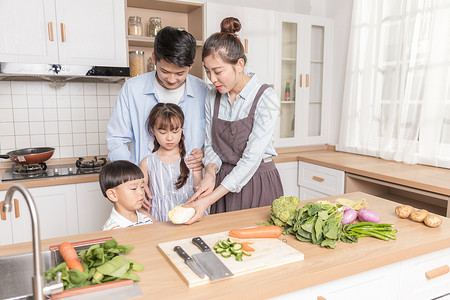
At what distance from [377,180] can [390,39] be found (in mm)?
1155

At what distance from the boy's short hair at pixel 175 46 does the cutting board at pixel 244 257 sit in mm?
719

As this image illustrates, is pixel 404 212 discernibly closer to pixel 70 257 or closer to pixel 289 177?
pixel 70 257

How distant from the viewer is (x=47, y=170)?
2.40 metres

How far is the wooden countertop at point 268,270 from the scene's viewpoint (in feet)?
2.74

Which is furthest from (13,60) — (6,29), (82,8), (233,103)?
(233,103)

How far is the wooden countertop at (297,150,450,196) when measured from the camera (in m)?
1.96

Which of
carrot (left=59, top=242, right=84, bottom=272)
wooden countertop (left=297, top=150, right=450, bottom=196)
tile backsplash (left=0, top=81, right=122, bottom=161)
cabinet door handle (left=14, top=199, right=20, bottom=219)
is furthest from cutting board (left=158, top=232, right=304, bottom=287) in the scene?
tile backsplash (left=0, top=81, right=122, bottom=161)

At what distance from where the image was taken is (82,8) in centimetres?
235

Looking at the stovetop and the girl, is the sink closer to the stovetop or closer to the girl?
the girl

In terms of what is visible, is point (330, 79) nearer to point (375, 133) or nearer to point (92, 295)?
point (375, 133)

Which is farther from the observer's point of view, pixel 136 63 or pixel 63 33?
pixel 136 63

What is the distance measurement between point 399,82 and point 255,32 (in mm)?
1171

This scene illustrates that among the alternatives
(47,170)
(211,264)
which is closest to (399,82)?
(211,264)

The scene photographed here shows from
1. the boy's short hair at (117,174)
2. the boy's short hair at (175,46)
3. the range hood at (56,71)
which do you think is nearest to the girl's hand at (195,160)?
the boy's short hair at (117,174)
